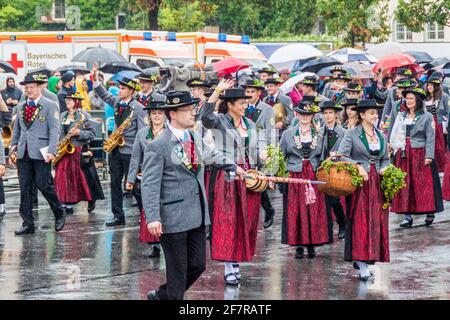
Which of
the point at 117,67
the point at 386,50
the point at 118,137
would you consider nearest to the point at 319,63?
the point at 386,50

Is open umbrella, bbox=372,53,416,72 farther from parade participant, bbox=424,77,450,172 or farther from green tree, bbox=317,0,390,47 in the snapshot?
green tree, bbox=317,0,390,47

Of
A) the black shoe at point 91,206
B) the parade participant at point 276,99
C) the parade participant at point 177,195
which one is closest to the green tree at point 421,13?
the parade participant at point 276,99

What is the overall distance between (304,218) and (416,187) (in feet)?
10.4

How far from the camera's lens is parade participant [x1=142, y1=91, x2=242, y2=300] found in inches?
404

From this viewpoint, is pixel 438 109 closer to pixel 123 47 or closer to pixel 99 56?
pixel 99 56

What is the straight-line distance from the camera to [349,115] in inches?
657

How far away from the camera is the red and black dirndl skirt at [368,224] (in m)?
12.8

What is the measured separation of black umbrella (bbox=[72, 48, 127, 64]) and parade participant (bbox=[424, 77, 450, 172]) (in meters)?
11.2

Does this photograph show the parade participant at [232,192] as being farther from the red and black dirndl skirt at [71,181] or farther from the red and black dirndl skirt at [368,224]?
the red and black dirndl skirt at [71,181]

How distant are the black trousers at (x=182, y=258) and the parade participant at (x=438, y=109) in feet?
27.3


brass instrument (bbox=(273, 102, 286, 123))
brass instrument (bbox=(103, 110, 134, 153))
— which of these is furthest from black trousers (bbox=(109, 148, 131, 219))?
brass instrument (bbox=(273, 102, 286, 123))

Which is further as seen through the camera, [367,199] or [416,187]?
[416,187]
